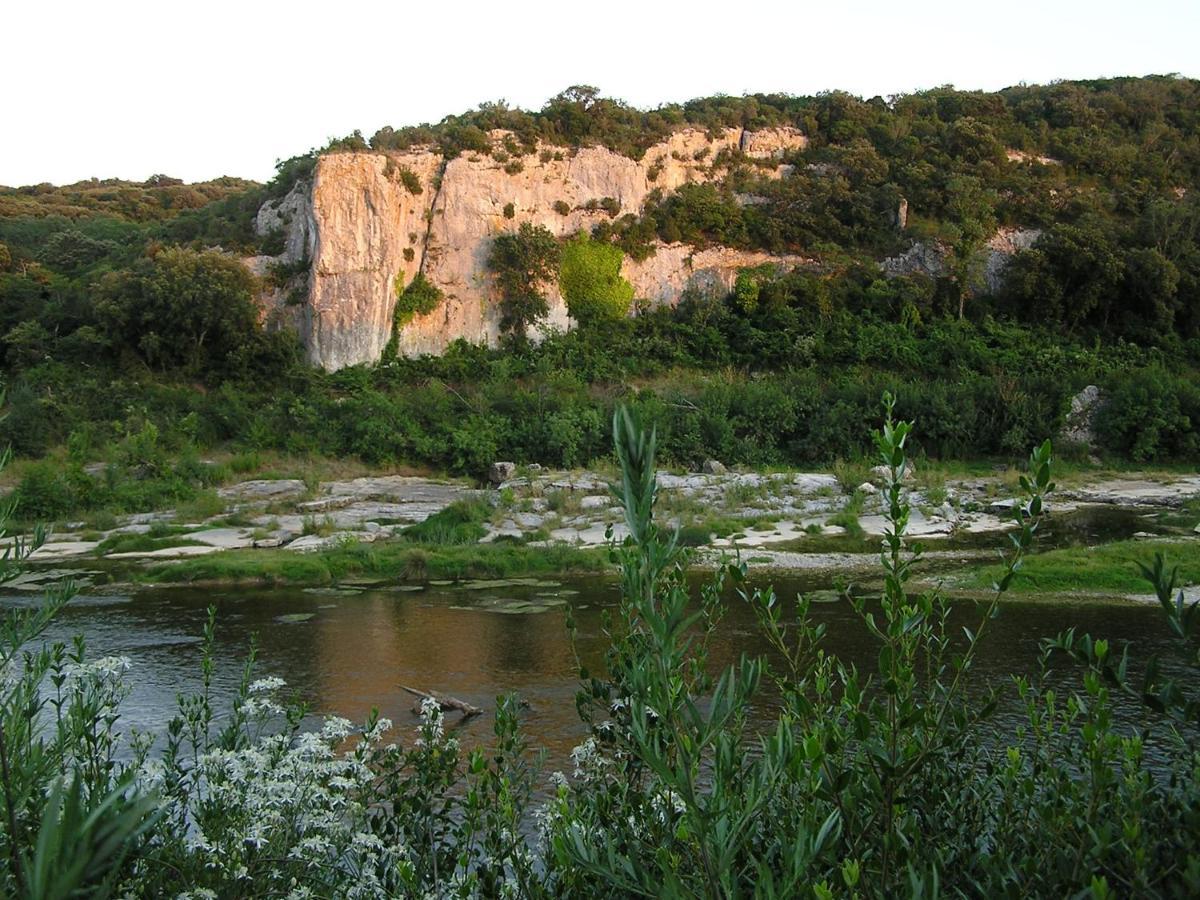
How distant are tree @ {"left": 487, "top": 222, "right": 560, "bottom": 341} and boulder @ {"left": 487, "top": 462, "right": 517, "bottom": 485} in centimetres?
1176

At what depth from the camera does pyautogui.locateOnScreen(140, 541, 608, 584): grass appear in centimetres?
1741

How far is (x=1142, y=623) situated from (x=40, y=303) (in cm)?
3984

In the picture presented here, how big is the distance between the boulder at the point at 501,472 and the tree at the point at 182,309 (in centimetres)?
1223

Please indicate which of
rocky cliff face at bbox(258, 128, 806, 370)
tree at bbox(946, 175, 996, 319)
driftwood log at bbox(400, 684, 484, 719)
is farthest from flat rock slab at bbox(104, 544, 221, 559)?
tree at bbox(946, 175, 996, 319)

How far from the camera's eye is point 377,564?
59.1 ft

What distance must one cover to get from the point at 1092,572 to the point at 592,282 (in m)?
29.2

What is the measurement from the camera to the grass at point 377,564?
17406 millimetres

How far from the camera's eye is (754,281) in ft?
139

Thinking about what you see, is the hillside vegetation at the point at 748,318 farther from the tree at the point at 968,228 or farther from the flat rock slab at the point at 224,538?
the flat rock slab at the point at 224,538

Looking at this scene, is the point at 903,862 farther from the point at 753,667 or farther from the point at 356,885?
the point at 356,885

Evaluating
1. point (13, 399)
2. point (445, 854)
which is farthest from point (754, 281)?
point (445, 854)

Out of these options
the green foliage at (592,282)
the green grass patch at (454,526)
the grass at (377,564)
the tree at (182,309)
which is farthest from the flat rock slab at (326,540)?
the green foliage at (592,282)

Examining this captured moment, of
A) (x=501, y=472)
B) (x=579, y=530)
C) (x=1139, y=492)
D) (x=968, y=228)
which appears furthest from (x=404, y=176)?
(x=1139, y=492)

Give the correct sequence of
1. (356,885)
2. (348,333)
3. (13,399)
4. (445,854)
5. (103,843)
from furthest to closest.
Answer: (348,333), (13,399), (445,854), (356,885), (103,843)
